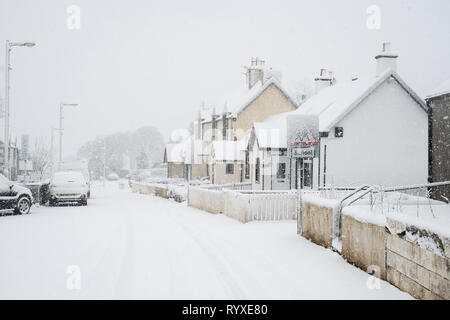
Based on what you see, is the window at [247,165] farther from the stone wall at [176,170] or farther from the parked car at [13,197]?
the stone wall at [176,170]

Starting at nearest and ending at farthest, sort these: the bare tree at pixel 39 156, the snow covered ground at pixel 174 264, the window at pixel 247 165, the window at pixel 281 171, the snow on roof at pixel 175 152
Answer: the snow covered ground at pixel 174 264 < the window at pixel 281 171 < the window at pixel 247 165 < the bare tree at pixel 39 156 < the snow on roof at pixel 175 152

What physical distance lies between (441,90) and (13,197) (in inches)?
625

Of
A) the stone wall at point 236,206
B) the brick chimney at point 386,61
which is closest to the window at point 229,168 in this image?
Result: the brick chimney at point 386,61

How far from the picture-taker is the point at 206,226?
571 inches

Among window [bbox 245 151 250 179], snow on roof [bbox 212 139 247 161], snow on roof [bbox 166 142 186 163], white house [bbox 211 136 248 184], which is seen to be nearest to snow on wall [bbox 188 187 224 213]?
window [bbox 245 151 250 179]

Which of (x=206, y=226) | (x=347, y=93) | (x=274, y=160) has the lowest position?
(x=206, y=226)

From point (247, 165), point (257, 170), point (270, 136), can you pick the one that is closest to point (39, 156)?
point (247, 165)

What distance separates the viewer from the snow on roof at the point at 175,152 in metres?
54.8

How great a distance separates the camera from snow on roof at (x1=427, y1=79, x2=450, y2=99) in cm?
1504

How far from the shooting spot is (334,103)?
1066 inches

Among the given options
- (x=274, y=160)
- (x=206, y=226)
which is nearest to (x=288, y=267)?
(x=206, y=226)

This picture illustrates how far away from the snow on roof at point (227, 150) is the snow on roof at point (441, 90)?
21510mm

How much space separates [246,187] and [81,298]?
2373 cm
